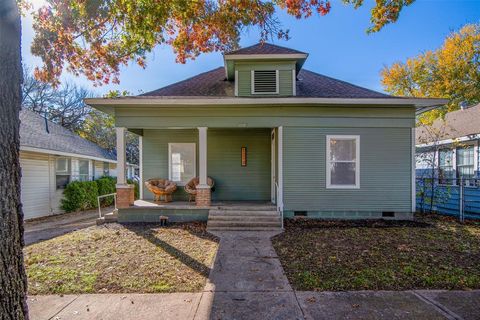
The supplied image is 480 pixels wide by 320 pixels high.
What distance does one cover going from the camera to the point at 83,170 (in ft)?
48.5

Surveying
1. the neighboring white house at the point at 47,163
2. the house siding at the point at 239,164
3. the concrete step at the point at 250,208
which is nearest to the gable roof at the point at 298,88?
the house siding at the point at 239,164

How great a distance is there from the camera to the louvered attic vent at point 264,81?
8727 mm

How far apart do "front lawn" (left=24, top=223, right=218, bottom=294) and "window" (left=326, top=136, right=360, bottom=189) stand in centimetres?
439

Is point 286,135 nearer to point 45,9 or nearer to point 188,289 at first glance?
point 188,289

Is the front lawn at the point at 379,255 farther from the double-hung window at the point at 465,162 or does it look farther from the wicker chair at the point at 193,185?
the double-hung window at the point at 465,162

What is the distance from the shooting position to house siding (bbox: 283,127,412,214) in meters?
8.21

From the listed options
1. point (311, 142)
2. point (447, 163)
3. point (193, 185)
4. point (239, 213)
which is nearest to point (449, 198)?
point (447, 163)

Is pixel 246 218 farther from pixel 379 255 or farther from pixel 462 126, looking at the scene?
pixel 462 126

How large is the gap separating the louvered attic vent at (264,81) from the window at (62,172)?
10308mm

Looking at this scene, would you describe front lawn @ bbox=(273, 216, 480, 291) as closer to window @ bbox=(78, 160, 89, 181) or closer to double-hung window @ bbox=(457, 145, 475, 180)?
double-hung window @ bbox=(457, 145, 475, 180)

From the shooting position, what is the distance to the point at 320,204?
8211 millimetres

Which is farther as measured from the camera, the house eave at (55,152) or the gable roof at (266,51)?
the house eave at (55,152)

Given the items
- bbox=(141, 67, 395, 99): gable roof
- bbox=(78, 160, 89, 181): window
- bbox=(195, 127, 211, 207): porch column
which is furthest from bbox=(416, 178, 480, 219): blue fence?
bbox=(78, 160, 89, 181): window

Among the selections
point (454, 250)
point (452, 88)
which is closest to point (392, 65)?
point (452, 88)
